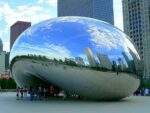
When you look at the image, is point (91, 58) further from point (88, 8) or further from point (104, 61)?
point (88, 8)

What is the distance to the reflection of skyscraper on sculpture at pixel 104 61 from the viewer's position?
635 inches

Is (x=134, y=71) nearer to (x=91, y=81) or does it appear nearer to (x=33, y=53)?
(x=91, y=81)

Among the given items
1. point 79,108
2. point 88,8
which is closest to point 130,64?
point 79,108

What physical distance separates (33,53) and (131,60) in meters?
5.35

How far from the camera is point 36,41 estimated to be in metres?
17.6

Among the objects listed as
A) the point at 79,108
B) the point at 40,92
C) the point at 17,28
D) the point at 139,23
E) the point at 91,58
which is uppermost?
the point at 17,28

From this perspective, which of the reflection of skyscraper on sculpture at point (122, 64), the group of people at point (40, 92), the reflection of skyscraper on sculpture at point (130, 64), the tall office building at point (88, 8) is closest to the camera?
the reflection of skyscraper on sculpture at point (122, 64)

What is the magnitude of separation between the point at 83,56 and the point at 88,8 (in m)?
148

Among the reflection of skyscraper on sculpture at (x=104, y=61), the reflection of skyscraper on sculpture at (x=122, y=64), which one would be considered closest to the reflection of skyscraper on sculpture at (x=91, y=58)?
the reflection of skyscraper on sculpture at (x=104, y=61)

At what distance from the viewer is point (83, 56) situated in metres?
16.1

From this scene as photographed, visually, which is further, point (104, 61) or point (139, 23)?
point (139, 23)

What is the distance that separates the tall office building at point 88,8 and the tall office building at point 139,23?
130ft

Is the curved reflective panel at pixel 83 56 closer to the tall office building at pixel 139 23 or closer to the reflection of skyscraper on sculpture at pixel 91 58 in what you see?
the reflection of skyscraper on sculpture at pixel 91 58

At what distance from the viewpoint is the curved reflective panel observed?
637 inches
